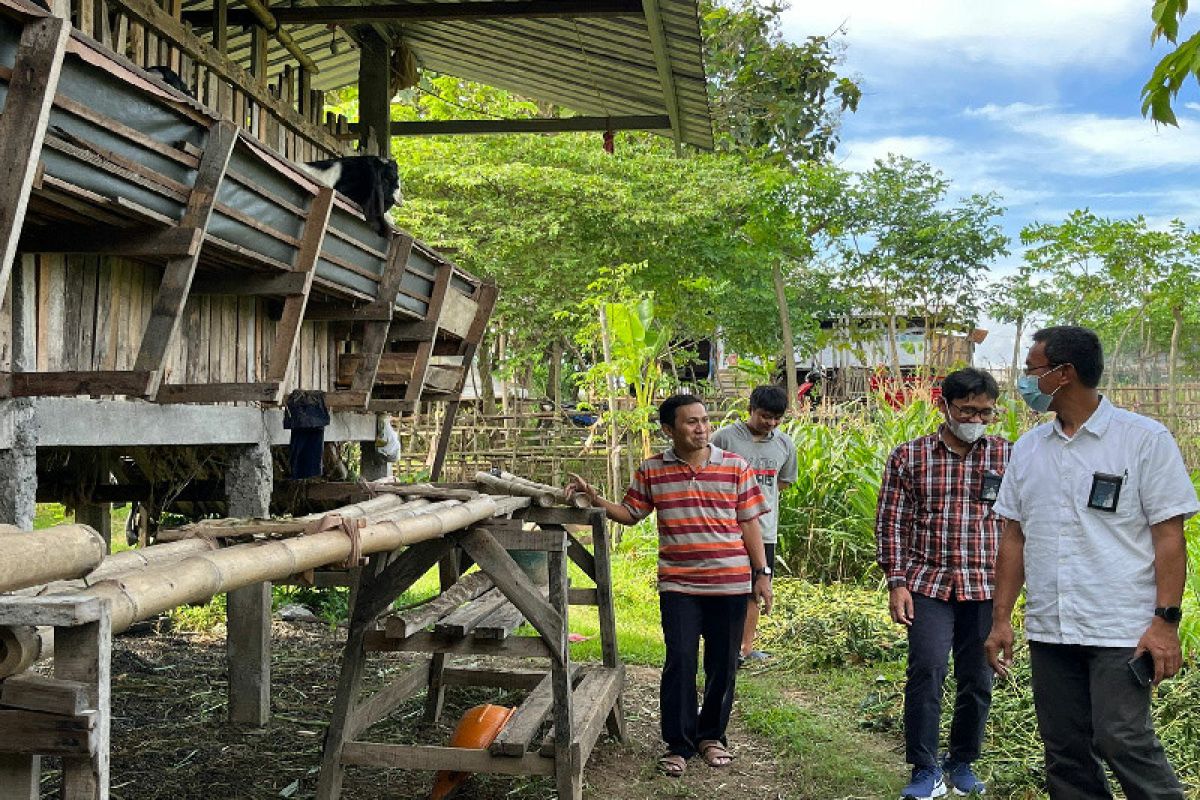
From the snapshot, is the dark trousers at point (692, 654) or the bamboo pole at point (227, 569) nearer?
the bamboo pole at point (227, 569)

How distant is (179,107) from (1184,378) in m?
31.6

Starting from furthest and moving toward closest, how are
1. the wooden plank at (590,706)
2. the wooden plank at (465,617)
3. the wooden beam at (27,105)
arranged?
the wooden plank at (590,706), the wooden plank at (465,617), the wooden beam at (27,105)

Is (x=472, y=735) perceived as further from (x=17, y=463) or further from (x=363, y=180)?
(x=363, y=180)

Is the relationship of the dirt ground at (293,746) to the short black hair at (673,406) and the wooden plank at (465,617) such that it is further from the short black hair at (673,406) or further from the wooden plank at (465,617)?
the short black hair at (673,406)

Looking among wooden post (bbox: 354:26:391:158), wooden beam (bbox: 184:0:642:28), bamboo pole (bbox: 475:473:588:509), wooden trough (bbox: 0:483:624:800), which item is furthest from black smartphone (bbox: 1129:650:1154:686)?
wooden post (bbox: 354:26:391:158)

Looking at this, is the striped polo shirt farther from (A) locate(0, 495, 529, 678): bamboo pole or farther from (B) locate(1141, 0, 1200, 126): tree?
(B) locate(1141, 0, 1200, 126): tree

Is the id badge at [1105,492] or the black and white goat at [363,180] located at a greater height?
the black and white goat at [363,180]

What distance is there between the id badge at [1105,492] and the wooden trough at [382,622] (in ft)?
7.27

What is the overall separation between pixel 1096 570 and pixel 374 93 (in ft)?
25.3

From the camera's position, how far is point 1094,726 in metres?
4.07

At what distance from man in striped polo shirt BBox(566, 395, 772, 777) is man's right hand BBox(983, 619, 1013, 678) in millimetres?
1701

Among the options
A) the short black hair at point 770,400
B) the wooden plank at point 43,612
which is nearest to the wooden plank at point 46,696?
the wooden plank at point 43,612

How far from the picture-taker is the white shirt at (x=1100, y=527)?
4.06 m

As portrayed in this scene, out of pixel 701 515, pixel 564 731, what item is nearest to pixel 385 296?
pixel 701 515
